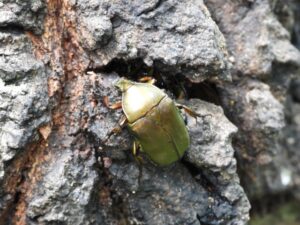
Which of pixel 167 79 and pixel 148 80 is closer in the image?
pixel 148 80

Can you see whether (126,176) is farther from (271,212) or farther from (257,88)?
(271,212)

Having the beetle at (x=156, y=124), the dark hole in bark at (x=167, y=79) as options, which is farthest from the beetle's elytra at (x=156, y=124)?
the dark hole in bark at (x=167, y=79)

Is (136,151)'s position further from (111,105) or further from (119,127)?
(111,105)

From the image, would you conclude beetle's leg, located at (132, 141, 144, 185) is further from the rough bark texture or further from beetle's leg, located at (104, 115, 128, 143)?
beetle's leg, located at (104, 115, 128, 143)

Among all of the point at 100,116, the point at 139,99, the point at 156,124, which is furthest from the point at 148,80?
the point at 100,116

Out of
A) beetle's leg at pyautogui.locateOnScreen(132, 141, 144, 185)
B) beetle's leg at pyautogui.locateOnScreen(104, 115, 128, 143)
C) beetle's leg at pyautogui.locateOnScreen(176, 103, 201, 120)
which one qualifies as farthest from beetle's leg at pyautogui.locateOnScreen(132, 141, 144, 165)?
beetle's leg at pyautogui.locateOnScreen(176, 103, 201, 120)

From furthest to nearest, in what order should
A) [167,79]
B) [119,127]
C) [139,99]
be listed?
[167,79] < [139,99] < [119,127]

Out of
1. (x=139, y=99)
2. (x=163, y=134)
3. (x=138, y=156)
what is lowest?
(x=138, y=156)
